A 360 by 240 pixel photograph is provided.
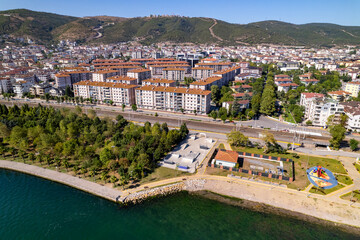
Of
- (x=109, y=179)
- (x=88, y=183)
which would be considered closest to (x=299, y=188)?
(x=109, y=179)

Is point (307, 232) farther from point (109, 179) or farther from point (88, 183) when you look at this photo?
point (88, 183)

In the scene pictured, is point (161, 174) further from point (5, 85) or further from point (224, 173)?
point (5, 85)

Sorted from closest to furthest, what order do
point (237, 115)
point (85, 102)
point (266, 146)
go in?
point (266, 146) < point (237, 115) < point (85, 102)

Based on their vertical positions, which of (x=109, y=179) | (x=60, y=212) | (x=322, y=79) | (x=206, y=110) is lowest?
(x=60, y=212)

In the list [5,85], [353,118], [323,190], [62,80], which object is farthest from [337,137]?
[5,85]

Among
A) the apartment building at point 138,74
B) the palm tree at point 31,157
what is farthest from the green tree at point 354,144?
the apartment building at point 138,74

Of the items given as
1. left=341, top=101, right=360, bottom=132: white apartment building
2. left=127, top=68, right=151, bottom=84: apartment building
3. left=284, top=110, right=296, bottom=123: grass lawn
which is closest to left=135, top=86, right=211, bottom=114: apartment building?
left=284, top=110, right=296, bottom=123: grass lawn

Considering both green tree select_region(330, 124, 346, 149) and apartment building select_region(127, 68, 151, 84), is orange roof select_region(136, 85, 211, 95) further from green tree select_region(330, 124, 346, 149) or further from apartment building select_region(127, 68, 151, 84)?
green tree select_region(330, 124, 346, 149)

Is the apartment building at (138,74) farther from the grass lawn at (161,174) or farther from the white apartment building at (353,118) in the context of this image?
the white apartment building at (353,118)
